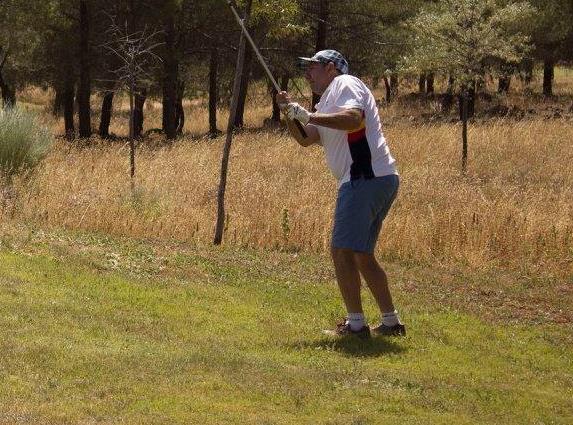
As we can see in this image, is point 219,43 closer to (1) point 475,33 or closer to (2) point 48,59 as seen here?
(2) point 48,59

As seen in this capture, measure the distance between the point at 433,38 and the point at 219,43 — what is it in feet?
30.4

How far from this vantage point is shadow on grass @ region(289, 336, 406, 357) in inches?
273

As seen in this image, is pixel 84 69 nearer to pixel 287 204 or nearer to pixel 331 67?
pixel 287 204

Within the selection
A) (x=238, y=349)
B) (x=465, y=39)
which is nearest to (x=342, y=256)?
(x=238, y=349)

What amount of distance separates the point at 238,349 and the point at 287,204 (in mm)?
5901

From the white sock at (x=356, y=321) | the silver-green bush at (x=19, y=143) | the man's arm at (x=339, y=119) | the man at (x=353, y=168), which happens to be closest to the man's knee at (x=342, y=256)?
the man at (x=353, y=168)

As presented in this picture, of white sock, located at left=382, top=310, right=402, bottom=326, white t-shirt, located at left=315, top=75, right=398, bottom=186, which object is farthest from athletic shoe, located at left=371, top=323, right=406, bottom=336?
white t-shirt, located at left=315, top=75, right=398, bottom=186

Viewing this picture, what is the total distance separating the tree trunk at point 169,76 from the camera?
29766mm

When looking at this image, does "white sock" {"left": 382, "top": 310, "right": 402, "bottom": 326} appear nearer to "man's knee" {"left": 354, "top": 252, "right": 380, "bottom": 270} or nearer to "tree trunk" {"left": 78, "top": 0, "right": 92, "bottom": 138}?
"man's knee" {"left": 354, "top": 252, "right": 380, "bottom": 270}

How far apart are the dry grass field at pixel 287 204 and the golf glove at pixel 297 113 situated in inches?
172

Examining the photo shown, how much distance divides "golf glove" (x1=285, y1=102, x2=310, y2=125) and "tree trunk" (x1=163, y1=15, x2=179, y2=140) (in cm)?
2287

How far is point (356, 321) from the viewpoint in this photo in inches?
285

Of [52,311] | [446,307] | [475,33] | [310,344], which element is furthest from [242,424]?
[475,33]

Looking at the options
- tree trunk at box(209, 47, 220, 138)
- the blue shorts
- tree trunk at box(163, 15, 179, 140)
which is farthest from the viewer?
tree trunk at box(209, 47, 220, 138)
